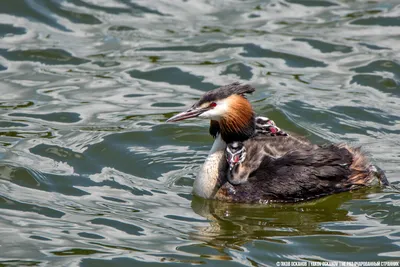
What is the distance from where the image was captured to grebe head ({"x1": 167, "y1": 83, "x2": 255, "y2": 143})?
9344 mm

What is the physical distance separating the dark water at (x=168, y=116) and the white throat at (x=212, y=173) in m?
0.13

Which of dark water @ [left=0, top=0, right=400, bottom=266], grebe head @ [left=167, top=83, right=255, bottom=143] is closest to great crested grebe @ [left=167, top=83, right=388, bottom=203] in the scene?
grebe head @ [left=167, top=83, right=255, bottom=143]

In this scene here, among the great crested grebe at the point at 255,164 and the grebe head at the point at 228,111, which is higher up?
the grebe head at the point at 228,111

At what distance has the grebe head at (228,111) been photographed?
30.7ft

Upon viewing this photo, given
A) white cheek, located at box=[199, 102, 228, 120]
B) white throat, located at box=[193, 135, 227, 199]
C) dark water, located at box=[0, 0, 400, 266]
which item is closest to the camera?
dark water, located at box=[0, 0, 400, 266]

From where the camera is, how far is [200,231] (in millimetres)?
8727

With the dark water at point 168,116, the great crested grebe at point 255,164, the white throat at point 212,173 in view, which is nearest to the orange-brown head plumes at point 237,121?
the great crested grebe at point 255,164

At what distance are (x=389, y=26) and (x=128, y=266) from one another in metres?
8.30

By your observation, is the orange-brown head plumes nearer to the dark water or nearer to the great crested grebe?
the great crested grebe

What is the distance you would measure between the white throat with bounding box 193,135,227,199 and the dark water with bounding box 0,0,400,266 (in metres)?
0.13

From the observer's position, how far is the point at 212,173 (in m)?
9.57

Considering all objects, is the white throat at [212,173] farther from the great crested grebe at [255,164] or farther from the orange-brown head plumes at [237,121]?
the orange-brown head plumes at [237,121]

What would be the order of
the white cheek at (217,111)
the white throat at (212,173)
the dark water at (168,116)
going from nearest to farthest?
the dark water at (168,116) → the white cheek at (217,111) → the white throat at (212,173)

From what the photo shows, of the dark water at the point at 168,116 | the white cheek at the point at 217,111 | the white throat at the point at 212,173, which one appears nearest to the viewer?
the dark water at the point at 168,116
